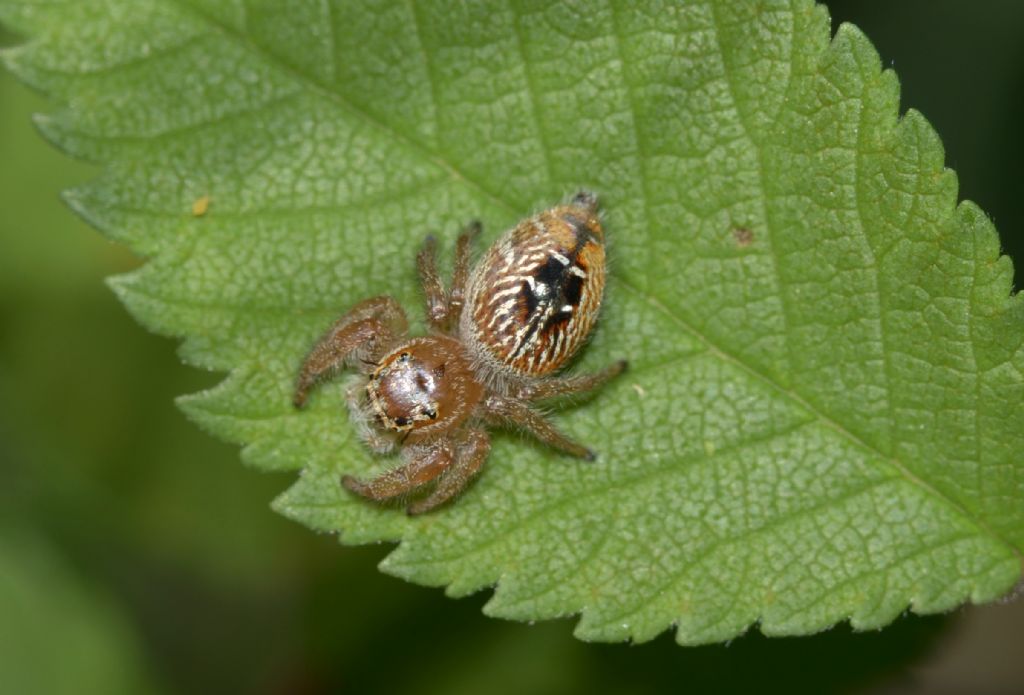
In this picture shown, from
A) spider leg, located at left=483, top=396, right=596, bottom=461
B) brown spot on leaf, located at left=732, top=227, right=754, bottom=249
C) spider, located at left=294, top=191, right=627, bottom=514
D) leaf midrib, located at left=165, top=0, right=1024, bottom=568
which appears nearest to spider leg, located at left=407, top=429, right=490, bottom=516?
spider, located at left=294, top=191, right=627, bottom=514

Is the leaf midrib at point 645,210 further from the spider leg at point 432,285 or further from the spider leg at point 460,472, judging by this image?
the spider leg at point 460,472

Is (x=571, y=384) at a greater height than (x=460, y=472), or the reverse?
(x=571, y=384)

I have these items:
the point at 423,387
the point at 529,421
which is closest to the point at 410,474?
the point at 423,387

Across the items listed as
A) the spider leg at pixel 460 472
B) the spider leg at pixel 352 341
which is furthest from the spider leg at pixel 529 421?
the spider leg at pixel 352 341

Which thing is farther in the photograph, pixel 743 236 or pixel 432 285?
pixel 432 285

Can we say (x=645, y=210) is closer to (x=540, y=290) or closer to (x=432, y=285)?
(x=540, y=290)

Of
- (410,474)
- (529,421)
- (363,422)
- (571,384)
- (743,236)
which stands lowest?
(410,474)

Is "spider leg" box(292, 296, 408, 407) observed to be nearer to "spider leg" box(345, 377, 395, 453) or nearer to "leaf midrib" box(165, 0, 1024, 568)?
"spider leg" box(345, 377, 395, 453)
